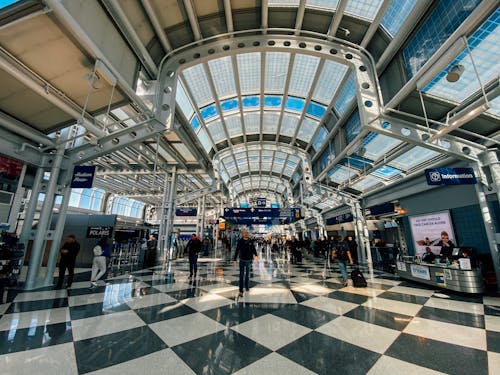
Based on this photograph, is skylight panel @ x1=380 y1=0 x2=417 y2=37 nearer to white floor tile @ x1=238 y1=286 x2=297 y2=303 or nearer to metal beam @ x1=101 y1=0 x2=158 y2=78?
metal beam @ x1=101 y1=0 x2=158 y2=78

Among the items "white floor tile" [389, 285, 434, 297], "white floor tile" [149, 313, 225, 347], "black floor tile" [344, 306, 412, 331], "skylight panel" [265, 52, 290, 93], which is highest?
"skylight panel" [265, 52, 290, 93]

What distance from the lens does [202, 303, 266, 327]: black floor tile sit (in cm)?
323

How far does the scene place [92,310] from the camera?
3648mm

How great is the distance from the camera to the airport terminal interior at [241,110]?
2475mm

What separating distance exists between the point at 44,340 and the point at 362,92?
8.30m

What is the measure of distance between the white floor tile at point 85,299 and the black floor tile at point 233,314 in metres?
2.52

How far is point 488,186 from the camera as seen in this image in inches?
223

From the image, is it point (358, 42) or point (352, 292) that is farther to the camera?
point (358, 42)

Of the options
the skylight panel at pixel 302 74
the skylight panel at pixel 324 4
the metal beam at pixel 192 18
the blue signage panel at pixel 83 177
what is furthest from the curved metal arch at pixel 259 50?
the blue signage panel at pixel 83 177

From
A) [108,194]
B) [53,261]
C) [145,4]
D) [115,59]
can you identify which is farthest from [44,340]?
[108,194]

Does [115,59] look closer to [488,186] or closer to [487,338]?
[487,338]

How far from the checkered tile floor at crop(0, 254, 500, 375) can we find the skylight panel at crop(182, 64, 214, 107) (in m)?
7.85

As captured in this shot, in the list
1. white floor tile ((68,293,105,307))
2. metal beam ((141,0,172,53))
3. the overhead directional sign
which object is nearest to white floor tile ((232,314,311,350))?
white floor tile ((68,293,105,307))

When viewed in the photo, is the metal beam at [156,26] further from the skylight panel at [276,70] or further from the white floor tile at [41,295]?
the white floor tile at [41,295]
